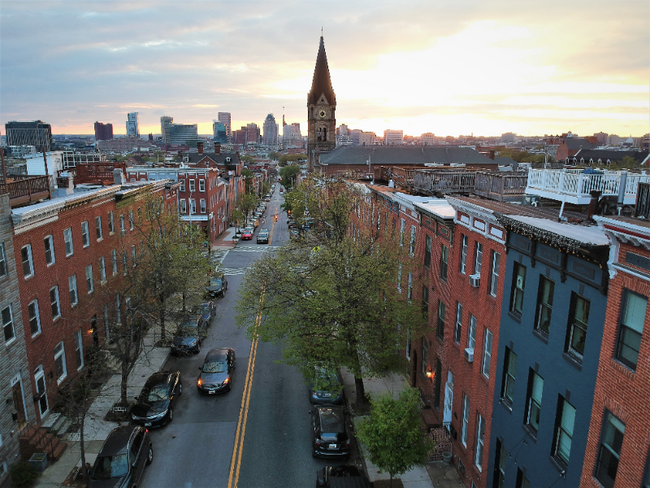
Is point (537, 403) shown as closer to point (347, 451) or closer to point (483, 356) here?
point (483, 356)

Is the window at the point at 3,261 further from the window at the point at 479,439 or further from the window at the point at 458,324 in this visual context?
the window at the point at 479,439

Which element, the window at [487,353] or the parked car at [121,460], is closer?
the window at [487,353]

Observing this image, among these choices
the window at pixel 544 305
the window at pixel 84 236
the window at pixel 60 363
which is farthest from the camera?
the window at pixel 84 236

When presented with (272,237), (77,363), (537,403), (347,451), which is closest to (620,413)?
(537,403)

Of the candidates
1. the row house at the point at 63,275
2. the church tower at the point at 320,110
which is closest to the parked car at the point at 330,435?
the row house at the point at 63,275

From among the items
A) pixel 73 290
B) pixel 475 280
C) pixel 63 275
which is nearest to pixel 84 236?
pixel 73 290

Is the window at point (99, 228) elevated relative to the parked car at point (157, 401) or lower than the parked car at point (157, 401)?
elevated

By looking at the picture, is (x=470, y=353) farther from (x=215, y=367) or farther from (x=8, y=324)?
(x=8, y=324)
